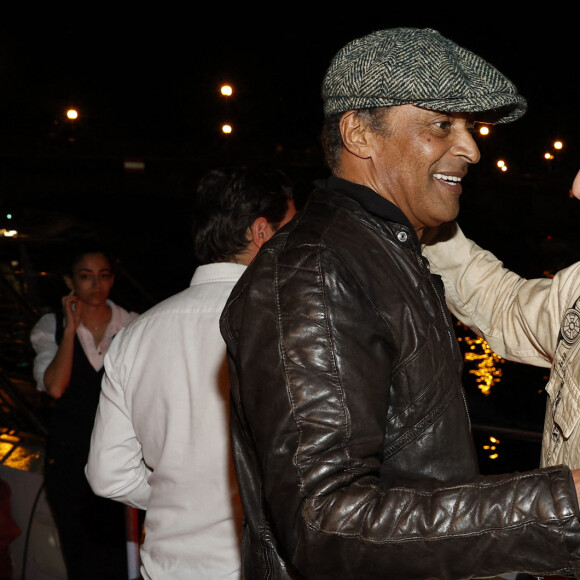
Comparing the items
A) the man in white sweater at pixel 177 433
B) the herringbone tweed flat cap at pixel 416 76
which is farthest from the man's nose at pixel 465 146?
the man in white sweater at pixel 177 433

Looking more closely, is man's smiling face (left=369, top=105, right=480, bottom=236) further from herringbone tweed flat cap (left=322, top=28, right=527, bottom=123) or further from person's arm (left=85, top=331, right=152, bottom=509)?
person's arm (left=85, top=331, right=152, bottom=509)

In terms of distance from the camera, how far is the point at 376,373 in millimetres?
1175

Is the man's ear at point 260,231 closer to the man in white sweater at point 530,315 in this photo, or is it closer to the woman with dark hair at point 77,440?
the man in white sweater at point 530,315

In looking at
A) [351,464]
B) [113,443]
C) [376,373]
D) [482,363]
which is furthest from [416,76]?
[482,363]

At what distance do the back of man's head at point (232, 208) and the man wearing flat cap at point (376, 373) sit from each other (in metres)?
0.74

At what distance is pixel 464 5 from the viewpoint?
9562 millimetres

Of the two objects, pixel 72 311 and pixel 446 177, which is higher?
pixel 446 177

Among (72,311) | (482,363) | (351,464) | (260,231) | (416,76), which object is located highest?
(416,76)

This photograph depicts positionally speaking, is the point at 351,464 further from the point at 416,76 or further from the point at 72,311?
the point at 72,311

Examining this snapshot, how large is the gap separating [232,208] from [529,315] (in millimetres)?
961

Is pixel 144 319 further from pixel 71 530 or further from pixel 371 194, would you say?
pixel 71 530

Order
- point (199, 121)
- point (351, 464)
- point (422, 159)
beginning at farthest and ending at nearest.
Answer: point (199, 121), point (422, 159), point (351, 464)

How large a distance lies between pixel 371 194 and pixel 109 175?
887 inches

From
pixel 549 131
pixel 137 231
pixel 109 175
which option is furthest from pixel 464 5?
pixel 109 175
